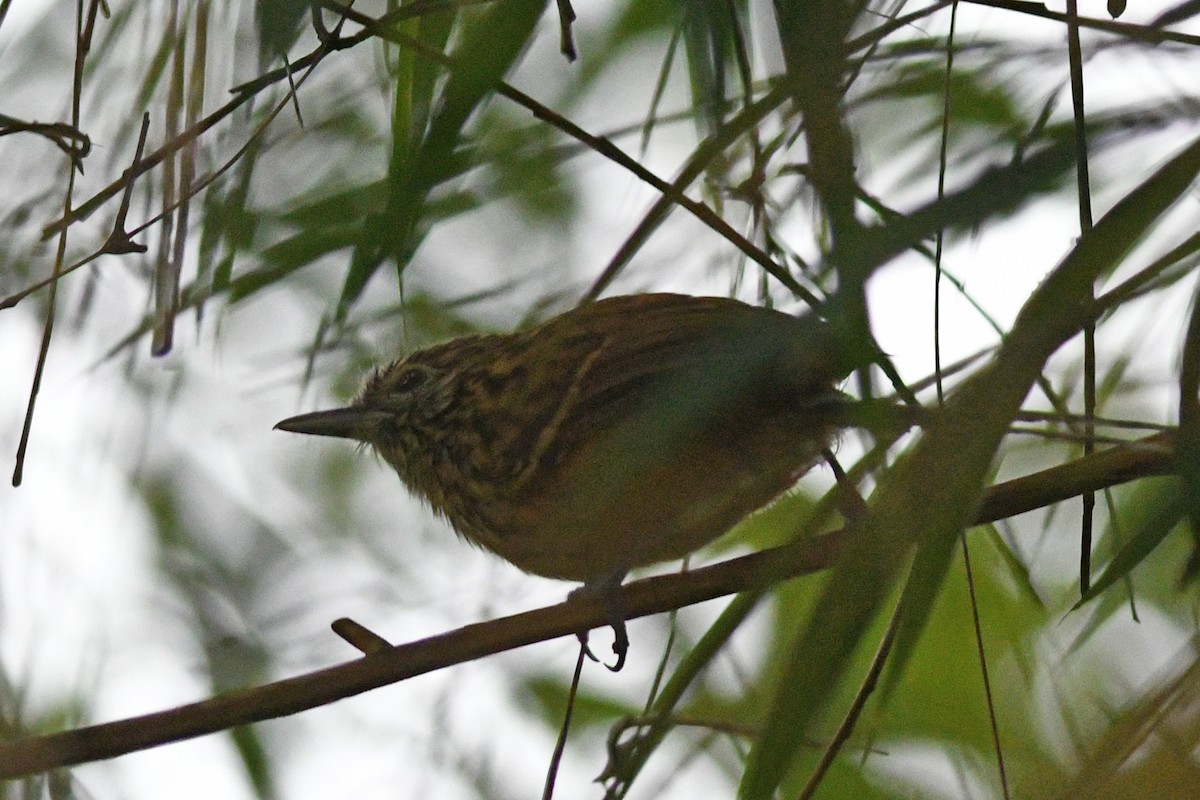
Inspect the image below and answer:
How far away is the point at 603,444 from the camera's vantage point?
2.22 metres

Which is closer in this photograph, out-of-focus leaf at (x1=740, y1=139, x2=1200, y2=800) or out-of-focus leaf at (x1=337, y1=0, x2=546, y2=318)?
out-of-focus leaf at (x1=740, y1=139, x2=1200, y2=800)

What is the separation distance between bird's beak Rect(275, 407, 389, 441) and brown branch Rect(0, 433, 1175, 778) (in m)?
1.28

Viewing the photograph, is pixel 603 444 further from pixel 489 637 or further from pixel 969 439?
pixel 969 439

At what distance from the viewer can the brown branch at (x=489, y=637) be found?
137 centimetres

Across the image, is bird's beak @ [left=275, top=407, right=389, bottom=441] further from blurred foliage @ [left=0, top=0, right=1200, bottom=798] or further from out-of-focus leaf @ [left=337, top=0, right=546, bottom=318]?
out-of-focus leaf @ [left=337, top=0, right=546, bottom=318]

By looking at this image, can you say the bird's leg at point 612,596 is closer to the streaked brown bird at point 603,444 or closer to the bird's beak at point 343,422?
the streaked brown bird at point 603,444

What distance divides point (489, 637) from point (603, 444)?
2.29 feet

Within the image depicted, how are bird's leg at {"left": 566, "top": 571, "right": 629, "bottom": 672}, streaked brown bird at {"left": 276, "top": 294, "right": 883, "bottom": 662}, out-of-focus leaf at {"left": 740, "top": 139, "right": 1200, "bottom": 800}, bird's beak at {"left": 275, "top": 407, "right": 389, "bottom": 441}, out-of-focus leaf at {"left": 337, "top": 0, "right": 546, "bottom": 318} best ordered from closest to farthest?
out-of-focus leaf at {"left": 740, "top": 139, "right": 1200, "bottom": 800} → out-of-focus leaf at {"left": 337, "top": 0, "right": 546, "bottom": 318} → bird's leg at {"left": 566, "top": 571, "right": 629, "bottom": 672} → streaked brown bird at {"left": 276, "top": 294, "right": 883, "bottom": 662} → bird's beak at {"left": 275, "top": 407, "right": 389, "bottom": 441}

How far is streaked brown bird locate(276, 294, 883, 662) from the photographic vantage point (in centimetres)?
218

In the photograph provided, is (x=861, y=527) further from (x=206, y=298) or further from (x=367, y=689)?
(x=206, y=298)

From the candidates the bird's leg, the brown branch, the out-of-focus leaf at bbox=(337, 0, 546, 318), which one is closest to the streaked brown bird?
the bird's leg

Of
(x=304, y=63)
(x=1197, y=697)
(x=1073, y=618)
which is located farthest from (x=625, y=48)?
(x=1197, y=697)

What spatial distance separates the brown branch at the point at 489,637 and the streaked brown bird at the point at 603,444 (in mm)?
357

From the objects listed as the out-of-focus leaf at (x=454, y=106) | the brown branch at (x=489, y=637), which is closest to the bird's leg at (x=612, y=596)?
the brown branch at (x=489, y=637)
